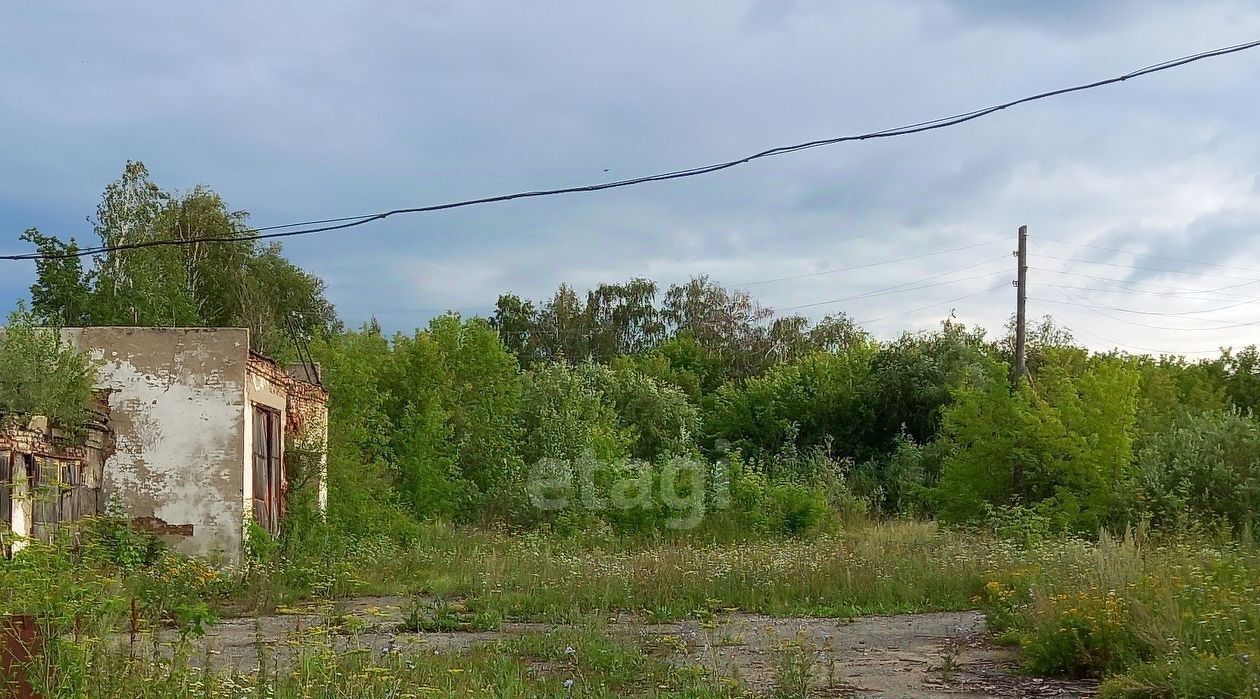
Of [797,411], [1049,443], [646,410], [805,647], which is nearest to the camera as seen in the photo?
[805,647]

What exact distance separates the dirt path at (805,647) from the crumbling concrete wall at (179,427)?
3.24 meters

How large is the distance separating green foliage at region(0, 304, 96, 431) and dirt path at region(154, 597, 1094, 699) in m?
4.08

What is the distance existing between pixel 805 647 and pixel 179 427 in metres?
11.2

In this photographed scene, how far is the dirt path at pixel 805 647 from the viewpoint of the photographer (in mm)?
8797

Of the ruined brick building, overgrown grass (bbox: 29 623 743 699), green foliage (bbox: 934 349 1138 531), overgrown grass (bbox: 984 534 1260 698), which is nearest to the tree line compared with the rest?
green foliage (bbox: 934 349 1138 531)

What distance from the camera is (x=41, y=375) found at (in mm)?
14477

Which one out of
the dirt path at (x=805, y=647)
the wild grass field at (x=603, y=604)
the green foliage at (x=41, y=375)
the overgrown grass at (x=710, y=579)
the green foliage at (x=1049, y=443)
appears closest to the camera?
the wild grass field at (x=603, y=604)

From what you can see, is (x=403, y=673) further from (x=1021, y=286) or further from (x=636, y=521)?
(x=1021, y=286)

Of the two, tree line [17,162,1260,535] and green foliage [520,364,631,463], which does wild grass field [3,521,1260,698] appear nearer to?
tree line [17,162,1260,535]

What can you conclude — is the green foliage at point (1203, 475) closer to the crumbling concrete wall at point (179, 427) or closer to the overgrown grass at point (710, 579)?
the overgrown grass at point (710, 579)

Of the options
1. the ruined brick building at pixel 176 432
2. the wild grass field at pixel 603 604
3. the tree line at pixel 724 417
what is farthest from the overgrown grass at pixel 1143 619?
the ruined brick building at pixel 176 432

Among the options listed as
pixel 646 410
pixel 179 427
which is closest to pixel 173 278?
pixel 646 410

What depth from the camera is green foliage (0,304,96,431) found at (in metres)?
14.2

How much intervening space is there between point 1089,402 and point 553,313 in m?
40.8
